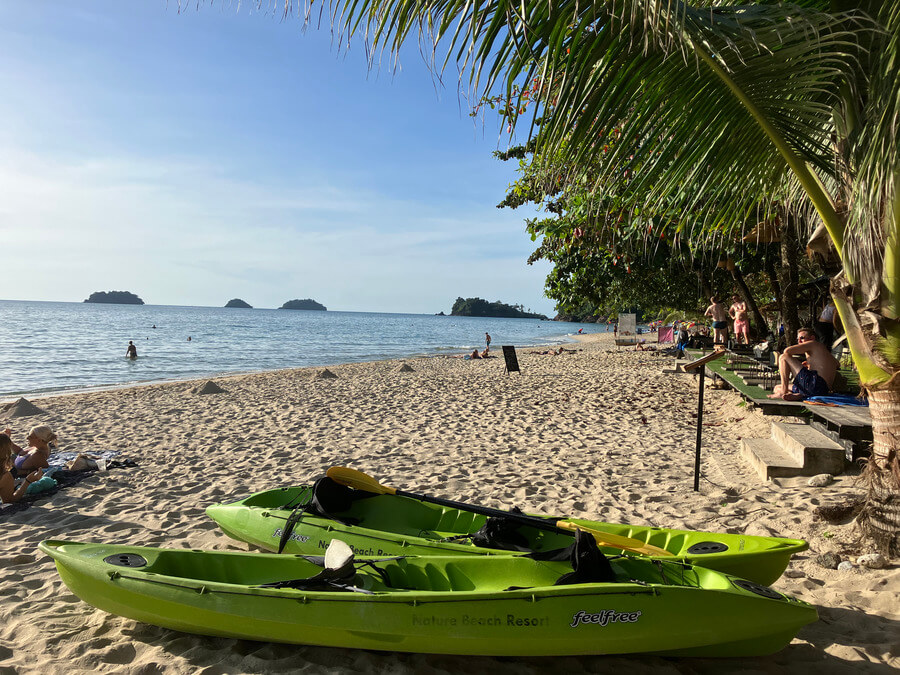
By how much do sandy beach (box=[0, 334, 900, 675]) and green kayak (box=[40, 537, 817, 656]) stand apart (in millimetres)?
225

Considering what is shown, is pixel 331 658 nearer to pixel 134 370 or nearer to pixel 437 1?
pixel 437 1

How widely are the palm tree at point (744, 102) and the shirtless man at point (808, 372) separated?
3860 millimetres

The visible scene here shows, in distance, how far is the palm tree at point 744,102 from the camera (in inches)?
101

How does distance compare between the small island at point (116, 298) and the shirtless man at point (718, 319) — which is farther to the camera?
the small island at point (116, 298)

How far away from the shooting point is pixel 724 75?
2.79 m

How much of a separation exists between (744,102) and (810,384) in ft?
17.4

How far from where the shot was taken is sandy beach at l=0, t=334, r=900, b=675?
296 centimetres

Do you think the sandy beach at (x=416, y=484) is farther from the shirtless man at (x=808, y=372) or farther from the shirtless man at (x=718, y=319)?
the shirtless man at (x=718, y=319)

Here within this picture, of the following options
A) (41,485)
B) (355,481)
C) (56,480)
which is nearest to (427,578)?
(355,481)

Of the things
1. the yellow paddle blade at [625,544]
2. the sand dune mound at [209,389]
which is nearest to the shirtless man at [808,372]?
the yellow paddle blade at [625,544]

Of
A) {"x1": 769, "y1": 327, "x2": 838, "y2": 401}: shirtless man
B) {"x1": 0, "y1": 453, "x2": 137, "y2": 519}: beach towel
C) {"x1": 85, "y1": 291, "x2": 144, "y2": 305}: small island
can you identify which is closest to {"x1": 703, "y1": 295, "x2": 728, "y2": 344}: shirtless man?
{"x1": 769, "y1": 327, "x2": 838, "y2": 401}: shirtless man

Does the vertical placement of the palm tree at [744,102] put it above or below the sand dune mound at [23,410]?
above

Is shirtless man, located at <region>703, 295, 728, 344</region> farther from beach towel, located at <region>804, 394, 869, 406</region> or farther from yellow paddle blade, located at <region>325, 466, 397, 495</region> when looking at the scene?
yellow paddle blade, located at <region>325, 466, 397, 495</region>

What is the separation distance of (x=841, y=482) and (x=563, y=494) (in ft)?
8.31
